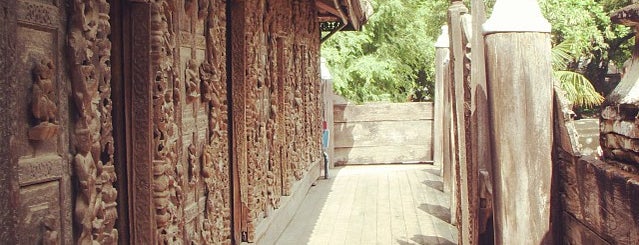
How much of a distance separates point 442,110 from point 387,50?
8.78 m

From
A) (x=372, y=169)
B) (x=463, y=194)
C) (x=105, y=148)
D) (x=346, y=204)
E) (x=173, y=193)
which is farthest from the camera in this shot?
(x=372, y=169)

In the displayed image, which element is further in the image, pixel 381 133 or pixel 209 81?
pixel 381 133

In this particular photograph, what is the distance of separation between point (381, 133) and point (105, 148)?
12.4m

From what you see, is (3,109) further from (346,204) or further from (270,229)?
(346,204)

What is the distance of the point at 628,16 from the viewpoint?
8.16 feet

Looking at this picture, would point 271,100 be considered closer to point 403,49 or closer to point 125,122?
point 125,122

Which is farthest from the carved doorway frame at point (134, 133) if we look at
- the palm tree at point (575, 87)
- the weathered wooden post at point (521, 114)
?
the palm tree at point (575, 87)

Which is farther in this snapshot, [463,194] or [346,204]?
[346,204]

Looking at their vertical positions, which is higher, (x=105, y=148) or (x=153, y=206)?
(x=105, y=148)

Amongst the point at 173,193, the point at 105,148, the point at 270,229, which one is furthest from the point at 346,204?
the point at 105,148

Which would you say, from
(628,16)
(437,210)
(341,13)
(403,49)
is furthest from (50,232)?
(403,49)

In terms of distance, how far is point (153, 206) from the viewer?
3.40 metres

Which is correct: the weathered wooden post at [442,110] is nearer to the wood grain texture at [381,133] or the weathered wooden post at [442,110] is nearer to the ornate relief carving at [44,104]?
the wood grain texture at [381,133]

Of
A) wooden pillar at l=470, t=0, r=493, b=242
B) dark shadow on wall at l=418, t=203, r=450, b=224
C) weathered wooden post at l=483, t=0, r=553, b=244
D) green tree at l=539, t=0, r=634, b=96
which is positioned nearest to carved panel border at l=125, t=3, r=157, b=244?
weathered wooden post at l=483, t=0, r=553, b=244
